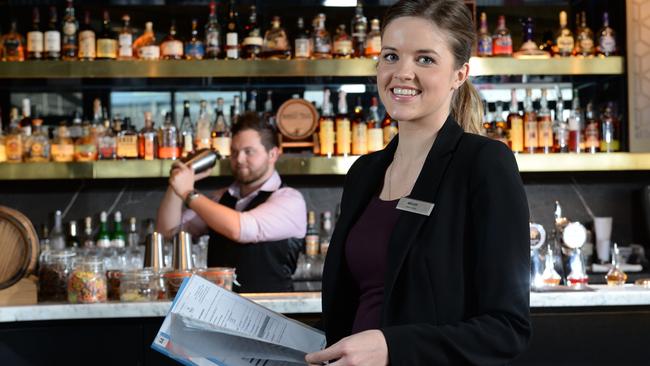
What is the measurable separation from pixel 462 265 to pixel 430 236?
0.06m

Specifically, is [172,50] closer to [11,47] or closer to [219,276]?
[11,47]

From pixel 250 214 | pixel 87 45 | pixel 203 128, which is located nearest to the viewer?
pixel 250 214

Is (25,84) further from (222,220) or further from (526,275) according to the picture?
(526,275)

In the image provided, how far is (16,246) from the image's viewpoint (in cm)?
300

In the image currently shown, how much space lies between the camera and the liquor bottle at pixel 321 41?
4.49 metres

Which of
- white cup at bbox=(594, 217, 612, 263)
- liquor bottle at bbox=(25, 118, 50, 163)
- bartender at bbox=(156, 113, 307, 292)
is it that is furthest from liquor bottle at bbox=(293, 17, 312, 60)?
white cup at bbox=(594, 217, 612, 263)

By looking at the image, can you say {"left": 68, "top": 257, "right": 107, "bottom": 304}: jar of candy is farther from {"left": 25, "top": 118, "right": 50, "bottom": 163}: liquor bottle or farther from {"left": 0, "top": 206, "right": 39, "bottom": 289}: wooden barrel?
{"left": 25, "top": 118, "right": 50, "bottom": 163}: liquor bottle

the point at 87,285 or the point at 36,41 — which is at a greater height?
the point at 36,41

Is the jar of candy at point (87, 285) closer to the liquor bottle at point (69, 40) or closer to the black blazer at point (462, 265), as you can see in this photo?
the black blazer at point (462, 265)

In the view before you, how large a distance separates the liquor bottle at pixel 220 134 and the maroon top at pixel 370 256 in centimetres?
302

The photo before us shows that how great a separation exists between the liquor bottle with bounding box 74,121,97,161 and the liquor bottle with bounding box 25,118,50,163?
134 mm

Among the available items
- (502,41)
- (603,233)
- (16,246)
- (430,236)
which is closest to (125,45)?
(16,246)

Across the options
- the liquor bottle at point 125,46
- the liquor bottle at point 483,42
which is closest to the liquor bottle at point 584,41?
the liquor bottle at point 483,42

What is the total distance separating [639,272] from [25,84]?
3107 millimetres
